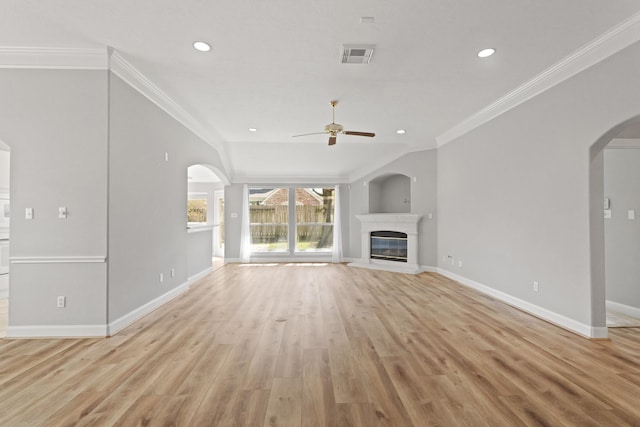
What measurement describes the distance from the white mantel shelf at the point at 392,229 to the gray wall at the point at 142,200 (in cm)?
457

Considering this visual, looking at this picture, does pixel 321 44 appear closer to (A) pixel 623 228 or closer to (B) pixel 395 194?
(A) pixel 623 228

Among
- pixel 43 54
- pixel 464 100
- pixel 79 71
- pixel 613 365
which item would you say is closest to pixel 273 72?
pixel 79 71

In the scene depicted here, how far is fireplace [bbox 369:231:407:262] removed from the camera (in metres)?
7.35

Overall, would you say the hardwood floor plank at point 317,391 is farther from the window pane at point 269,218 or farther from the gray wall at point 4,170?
the window pane at point 269,218

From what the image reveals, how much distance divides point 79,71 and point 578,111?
5247 millimetres

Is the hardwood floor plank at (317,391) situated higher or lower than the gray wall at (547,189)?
lower

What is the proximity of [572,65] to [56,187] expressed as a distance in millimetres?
5523

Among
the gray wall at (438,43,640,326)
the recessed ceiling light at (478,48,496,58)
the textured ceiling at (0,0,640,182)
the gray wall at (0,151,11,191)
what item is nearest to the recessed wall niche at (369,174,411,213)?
the gray wall at (438,43,640,326)

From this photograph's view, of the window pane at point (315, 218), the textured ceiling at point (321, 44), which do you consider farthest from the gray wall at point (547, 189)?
the window pane at point (315, 218)

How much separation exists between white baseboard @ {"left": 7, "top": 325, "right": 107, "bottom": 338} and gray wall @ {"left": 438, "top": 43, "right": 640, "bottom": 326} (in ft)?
16.4

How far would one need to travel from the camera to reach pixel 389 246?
7633 mm

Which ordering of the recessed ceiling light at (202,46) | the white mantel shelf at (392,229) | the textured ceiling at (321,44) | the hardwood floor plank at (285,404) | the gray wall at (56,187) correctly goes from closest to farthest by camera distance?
the hardwood floor plank at (285,404) → the textured ceiling at (321,44) → the recessed ceiling light at (202,46) → the gray wall at (56,187) → the white mantel shelf at (392,229)

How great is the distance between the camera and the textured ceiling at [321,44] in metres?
2.45

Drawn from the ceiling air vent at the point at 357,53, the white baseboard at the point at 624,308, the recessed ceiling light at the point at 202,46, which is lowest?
the white baseboard at the point at 624,308
